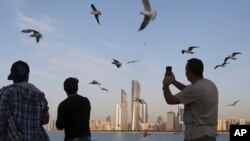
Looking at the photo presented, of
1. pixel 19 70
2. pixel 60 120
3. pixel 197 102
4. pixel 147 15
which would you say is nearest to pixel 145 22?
pixel 147 15

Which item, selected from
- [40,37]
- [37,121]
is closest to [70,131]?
[37,121]

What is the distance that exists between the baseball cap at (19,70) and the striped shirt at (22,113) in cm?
10

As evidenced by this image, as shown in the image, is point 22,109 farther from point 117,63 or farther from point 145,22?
point 117,63

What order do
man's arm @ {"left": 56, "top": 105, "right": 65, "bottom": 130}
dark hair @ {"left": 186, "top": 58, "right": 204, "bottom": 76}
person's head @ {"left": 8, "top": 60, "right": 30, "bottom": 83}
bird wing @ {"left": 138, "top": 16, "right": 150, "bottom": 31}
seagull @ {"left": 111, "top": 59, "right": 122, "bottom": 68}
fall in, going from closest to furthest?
person's head @ {"left": 8, "top": 60, "right": 30, "bottom": 83}
dark hair @ {"left": 186, "top": 58, "right": 204, "bottom": 76}
man's arm @ {"left": 56, "top": 105, "right": 65, "bottom": 130}
bird wing @ {"left": 138, "top": 16, "right": 150, "bottom": 31}
seagull @ {"left": 111, "top": 59, "right": 122, "bottom": 68}

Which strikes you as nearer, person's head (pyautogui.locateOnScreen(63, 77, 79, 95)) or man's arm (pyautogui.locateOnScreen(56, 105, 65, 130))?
man's arm (pyautogui.locateOnScreen(56, 105, 65, 130))

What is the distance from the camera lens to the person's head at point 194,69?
686cm

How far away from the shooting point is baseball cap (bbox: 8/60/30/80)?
21.0 feet

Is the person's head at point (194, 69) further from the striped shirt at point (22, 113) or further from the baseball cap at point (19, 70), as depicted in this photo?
the baseball cap at point (19, 70)

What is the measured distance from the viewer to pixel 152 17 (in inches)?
588

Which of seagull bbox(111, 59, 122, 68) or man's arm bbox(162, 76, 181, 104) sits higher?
seagull bbox(111, 59, 122, 68)

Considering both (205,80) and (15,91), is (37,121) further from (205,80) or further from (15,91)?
(205,80)

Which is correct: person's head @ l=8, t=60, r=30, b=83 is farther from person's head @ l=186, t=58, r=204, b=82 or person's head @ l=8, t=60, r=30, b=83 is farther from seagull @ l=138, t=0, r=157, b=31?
seagull @ l=138, t=0, r=157, b=31

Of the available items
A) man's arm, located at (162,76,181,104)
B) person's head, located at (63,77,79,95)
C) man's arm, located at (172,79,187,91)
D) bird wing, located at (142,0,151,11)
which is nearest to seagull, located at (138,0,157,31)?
bird wing, located at (142,0,151,11)

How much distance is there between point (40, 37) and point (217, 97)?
54.0 feet
